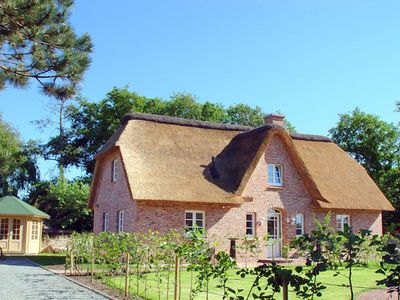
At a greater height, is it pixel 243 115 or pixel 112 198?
pixel 243 115

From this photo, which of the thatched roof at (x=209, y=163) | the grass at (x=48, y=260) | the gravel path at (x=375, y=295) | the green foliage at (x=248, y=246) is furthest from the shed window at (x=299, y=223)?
the grass at (x=48, y=260)

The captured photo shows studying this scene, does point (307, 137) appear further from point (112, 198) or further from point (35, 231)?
point (35, 231)

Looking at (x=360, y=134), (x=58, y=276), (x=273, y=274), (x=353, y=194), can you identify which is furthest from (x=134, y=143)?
(x=360, y=134)

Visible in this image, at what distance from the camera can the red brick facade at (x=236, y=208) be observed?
20297 millimetres

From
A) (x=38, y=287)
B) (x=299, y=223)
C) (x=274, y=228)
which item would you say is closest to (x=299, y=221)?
(x=299, y=223)

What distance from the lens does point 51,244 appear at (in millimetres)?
30906

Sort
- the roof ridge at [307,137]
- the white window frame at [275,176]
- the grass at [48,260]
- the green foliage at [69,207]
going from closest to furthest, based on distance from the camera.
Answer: the grass at [48,260] → the white window frame at [275,176] → the roof ridge at [307,137] → the green foliage at [69,207]

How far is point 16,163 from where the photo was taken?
41.7 metres

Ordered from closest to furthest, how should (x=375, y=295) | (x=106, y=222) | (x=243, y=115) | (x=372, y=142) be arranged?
(x=375, y=295)
(x=106, y=222)
(x=372, y=142)
(x=243, y=115)

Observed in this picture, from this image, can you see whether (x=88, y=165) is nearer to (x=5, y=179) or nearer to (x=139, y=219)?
(x=5, y=179)

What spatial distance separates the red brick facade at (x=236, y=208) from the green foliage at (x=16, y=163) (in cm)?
1660

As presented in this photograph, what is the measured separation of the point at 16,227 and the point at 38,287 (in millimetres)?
18076

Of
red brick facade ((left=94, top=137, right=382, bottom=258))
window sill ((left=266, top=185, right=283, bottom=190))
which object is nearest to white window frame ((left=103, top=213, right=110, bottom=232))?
red brick facade ((left=94, top=137, right=382, bottom=258))

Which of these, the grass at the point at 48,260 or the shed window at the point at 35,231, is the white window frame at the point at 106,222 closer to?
the grass at the point at 48,260
